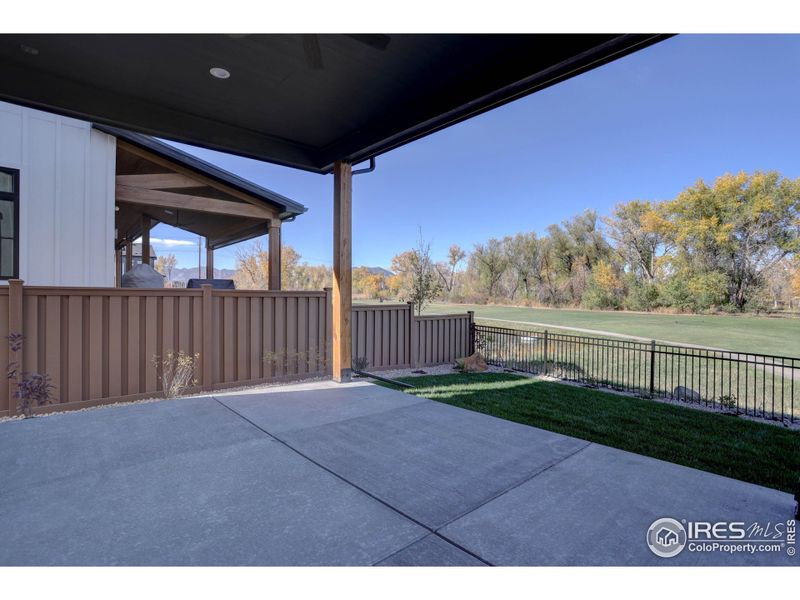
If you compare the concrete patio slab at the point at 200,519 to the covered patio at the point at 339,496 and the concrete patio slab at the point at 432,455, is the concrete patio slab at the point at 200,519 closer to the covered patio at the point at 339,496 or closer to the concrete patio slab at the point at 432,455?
the covered patio at the point at 339,496

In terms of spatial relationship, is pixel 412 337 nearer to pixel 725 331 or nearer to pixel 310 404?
pixel 310 404

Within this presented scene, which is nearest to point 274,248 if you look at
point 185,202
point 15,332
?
point 185,202

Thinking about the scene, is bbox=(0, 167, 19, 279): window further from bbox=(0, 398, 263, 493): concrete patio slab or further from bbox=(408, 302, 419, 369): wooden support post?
bbox=(408, 302, 419, 369): wooden support post

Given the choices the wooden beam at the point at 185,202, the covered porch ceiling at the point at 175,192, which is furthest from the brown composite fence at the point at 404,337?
the wooden beam at the point at 185,202

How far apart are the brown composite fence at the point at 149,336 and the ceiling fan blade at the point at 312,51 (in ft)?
9.79

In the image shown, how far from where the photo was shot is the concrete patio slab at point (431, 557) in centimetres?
142

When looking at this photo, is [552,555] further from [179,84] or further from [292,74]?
[179,84]

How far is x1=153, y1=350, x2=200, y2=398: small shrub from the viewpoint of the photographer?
4262 mm

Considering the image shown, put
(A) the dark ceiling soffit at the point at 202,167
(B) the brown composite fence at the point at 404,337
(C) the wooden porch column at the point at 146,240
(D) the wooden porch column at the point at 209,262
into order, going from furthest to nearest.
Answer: (D) the wooden porch column at the point at 209,262 → (C) the wooden porch column at the point at 146,240 → (B) the brown composite fence at the point at 404,337 → (A) the dark ceiling soffit at the point at 202,167

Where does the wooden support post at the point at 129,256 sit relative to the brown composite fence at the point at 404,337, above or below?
above

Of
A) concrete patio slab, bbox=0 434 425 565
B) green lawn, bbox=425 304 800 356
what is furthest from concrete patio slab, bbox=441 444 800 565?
green lawn, bbox=425 304 800 356

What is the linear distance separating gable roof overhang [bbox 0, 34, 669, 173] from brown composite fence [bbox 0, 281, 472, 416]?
1748mm
